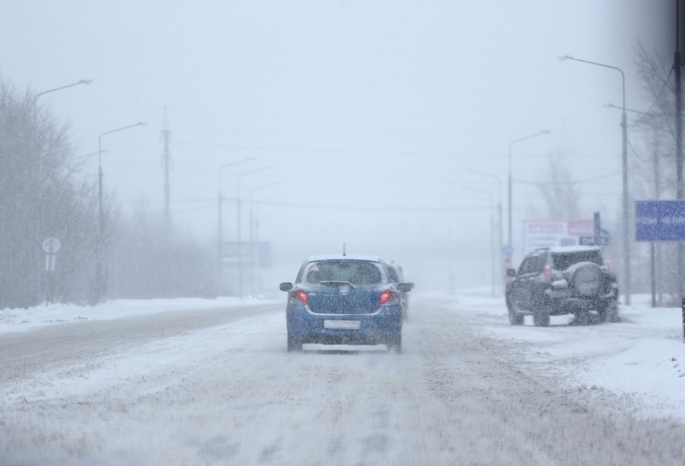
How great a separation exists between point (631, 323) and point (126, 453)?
23.0 m

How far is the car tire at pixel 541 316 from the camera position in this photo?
27.2 meters

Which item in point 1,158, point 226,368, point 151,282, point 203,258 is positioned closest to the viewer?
point 226,368

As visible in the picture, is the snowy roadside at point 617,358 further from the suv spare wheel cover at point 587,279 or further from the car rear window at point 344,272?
the car rear window at point 344,272

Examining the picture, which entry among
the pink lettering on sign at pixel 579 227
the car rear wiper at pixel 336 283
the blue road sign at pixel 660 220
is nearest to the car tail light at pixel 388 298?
the car rear wiper at pixel 336 283

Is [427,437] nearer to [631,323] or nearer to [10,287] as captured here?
[631,323]

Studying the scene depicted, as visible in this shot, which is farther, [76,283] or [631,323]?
[76,283]

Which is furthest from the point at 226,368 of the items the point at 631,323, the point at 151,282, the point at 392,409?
the point at 151,282

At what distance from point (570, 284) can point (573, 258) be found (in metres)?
0.93

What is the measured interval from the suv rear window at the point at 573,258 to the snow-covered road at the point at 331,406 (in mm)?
8131

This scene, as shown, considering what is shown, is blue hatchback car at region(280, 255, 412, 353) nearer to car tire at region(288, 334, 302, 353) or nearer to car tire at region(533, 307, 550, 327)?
car tire at region(288, 334, 302, 353)

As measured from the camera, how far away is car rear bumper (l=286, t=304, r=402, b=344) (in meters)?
17.0

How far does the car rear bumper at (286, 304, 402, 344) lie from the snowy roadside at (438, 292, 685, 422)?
2226 mm

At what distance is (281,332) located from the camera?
2408 cm

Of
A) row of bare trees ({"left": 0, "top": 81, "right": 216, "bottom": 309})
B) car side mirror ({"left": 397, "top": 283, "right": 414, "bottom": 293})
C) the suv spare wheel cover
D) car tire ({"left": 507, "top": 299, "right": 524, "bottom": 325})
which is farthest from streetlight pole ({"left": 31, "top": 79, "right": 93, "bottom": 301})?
car side mirror ({"left": 397, "top": 283, "right": 414, "bottom": 293})
